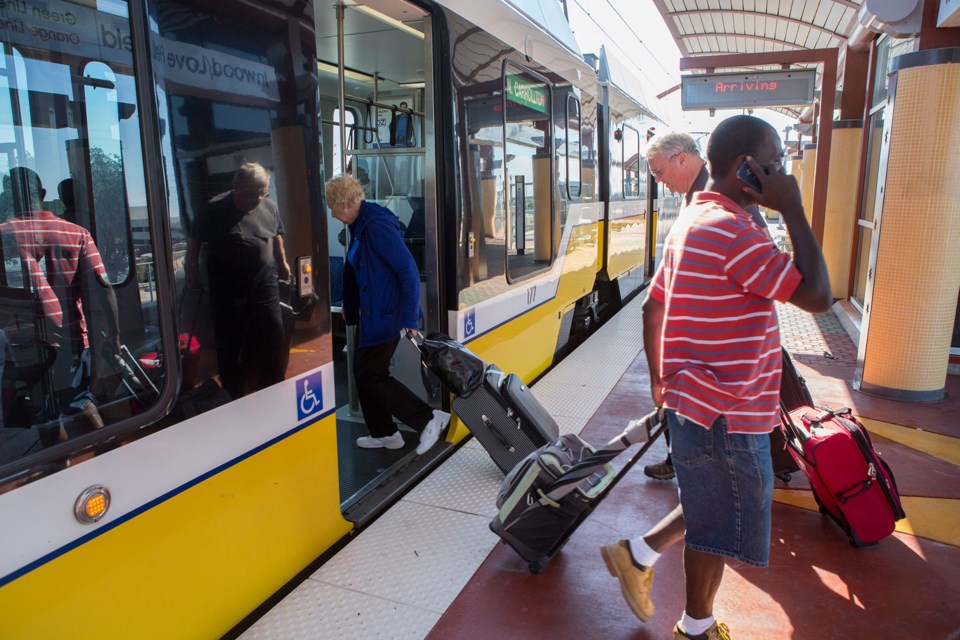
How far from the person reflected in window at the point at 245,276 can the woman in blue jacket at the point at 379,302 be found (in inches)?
51.0

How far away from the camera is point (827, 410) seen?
3.36 metres

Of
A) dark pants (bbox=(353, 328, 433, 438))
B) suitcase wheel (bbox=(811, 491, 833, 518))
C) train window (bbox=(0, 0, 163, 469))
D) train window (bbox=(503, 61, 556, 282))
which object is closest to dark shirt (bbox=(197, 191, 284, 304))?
train window (bbox=(0, 0, 163, 469))

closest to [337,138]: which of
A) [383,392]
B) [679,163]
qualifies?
[383,392]

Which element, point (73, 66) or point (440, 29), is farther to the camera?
point (440, 29)

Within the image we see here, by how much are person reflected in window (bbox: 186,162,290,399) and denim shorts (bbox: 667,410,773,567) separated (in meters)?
1.39

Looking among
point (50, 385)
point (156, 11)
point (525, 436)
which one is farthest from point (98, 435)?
point (525, 436)

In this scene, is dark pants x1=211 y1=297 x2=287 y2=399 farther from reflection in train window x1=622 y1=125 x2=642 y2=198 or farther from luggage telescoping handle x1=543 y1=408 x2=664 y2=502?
reflection in train window x1=622 y1=125 x2=642 y2=198

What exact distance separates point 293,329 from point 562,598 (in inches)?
58.2

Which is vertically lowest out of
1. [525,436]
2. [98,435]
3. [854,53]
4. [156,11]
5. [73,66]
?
[525,436]

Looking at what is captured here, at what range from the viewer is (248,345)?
92.9 inches

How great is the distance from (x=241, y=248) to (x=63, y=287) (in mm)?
599

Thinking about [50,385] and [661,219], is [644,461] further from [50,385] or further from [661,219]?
[661,219]

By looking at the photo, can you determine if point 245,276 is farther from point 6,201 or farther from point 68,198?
point 6,201

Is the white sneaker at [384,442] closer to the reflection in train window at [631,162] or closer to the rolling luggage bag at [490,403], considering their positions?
the rolling luggage bag at [490,403]
